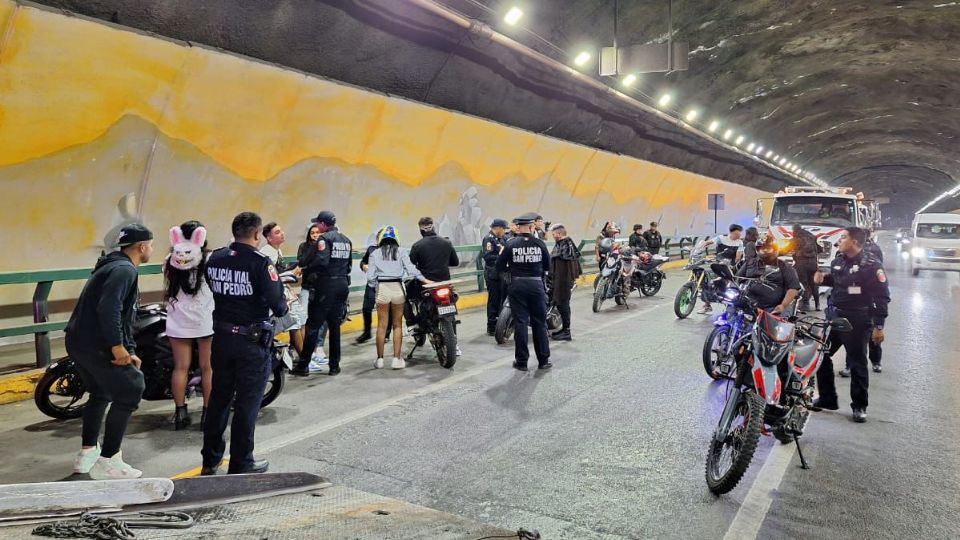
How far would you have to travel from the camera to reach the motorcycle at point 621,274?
12.9m

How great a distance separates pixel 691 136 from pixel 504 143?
36.4ft

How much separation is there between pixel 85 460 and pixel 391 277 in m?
3.93

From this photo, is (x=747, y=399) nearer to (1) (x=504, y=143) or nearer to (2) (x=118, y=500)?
(2) (x=118, y=500)

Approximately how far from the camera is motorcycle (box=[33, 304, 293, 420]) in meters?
5.65

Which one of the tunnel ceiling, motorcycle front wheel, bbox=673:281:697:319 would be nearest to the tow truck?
the tunnel ceiling

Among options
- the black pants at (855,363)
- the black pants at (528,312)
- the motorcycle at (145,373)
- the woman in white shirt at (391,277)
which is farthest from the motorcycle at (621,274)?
the motorcycle at (145,373)

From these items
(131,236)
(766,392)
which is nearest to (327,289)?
(131,236)

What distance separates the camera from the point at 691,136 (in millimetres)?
24172

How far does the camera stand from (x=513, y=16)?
1161 centimetres

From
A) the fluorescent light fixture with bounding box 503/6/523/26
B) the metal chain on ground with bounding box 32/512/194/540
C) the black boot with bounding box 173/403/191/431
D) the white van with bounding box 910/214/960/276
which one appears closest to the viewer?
the metal chain on ground with bounding box 32/512/194/540

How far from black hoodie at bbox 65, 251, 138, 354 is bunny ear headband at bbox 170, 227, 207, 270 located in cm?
93

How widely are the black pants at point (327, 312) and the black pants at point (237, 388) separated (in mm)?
3022

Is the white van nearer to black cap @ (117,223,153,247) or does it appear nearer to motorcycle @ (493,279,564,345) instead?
motorcycle @ (493,279,564,345)

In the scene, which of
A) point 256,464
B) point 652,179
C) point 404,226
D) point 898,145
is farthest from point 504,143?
point 898,145
